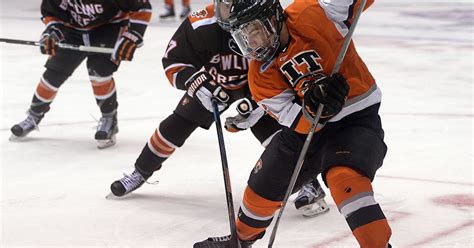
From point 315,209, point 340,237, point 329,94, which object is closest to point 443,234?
point 340,237

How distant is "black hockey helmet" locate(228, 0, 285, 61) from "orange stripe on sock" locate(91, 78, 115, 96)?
2048mm

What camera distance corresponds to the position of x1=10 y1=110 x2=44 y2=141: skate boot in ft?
14.7

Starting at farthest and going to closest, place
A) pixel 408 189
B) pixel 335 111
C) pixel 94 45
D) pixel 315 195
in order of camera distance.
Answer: pixel 94 45 → pixel 408 189 → pixel 315 195 → pixel 335 111

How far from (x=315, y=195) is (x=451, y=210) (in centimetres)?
49

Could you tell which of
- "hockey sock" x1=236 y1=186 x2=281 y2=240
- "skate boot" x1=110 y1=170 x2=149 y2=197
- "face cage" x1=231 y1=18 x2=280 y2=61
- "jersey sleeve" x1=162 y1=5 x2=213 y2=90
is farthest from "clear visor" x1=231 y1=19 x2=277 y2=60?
"skate boot" x1=110 y1=170 x2=149 y2=197

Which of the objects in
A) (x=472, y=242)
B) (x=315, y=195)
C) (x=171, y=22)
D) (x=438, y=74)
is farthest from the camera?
(x=171, y=22)

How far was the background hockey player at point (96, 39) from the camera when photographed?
4262 mm

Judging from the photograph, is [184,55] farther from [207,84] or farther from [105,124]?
[105,124]

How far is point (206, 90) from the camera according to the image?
307cm

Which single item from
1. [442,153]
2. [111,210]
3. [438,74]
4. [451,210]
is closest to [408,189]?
[451,210]

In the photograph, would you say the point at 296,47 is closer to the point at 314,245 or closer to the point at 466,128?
the point at 314,245

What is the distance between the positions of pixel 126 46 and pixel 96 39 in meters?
0.23

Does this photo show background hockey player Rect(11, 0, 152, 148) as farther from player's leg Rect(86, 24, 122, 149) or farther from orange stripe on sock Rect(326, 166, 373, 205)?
orange stripe on sock Rect(326, 166, 373, 205)

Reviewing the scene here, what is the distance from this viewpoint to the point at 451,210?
3283 mm
